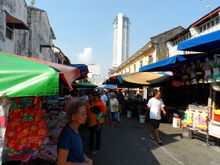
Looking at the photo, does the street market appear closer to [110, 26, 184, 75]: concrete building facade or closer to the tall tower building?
[110, 26, 184, 75]: concrete building facade

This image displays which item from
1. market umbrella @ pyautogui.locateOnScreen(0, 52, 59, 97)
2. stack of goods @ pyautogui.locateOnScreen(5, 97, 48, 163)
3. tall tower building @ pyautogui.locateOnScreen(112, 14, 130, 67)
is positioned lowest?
stack of goods @ pyautogui.locateOnScreen(5, 97, 48, 163)

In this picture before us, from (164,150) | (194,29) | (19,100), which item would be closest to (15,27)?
(19,100)

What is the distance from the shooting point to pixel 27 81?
2.27 metres

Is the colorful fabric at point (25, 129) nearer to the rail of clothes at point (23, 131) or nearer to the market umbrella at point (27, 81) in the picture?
the rail of clothes at point (23, 131)

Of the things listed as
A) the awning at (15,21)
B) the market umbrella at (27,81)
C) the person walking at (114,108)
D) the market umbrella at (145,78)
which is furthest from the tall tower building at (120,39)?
the market umbrella at (27,81)

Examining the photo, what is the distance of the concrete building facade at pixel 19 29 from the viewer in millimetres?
7426

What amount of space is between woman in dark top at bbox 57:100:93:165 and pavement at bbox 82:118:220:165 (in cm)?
269

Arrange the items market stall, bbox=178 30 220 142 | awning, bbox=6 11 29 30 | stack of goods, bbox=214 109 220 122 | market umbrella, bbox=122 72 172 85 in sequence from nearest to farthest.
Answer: market stall, bbox=178 30 220 142
stack of goods, bbox=214 109 220 122
awning, bbox=6 11 29 30
market umbrella, bbox=122 72 172 85

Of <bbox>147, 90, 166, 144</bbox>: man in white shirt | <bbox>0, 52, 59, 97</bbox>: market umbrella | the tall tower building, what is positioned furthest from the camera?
the tall tower building

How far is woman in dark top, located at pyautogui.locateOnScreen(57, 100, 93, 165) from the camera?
1889 millimetres

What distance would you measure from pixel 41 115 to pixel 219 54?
574 centimetres

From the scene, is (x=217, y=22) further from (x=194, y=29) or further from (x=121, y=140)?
(x=121, y=140)

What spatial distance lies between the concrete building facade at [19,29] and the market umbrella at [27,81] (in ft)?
19.6

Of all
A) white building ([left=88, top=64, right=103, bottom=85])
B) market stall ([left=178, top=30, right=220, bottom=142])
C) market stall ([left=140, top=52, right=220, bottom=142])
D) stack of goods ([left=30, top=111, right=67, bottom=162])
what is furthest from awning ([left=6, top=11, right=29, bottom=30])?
white building ([left=88, top=64, right=103, bottom=85])
